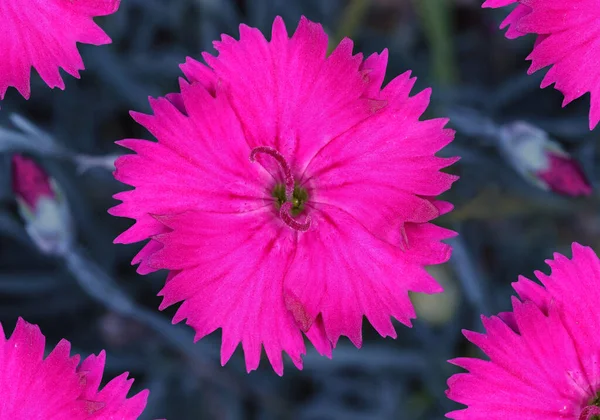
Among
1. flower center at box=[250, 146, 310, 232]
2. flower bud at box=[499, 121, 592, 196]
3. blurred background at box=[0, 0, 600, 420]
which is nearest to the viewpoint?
flower center at box=[250, 146, 310, 232]

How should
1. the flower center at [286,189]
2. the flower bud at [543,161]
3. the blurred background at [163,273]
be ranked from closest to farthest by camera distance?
the flower center at [286,189], the flower bud at [543,161], the blurred background at [163,273]

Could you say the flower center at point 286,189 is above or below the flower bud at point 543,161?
below

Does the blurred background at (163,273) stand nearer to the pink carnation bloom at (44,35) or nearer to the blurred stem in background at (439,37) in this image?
the blurred stem in background at (439,37)

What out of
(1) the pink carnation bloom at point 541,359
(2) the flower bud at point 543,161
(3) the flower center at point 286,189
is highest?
(2) the flower bud at point 543,161

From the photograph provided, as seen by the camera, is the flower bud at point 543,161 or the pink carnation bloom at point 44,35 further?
the flower bud at point 543,161

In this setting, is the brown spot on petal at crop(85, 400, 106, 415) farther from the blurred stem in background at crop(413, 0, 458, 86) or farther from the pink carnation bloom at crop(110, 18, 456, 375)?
the blurred stem in background at crop(413, 0, 458, 86)

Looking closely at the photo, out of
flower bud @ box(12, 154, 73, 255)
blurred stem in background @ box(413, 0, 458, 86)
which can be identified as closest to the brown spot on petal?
flower bud @ box(12, 154, 73, 255)

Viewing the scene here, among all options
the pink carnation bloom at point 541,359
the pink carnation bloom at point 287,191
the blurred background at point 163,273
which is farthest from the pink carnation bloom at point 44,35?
the pink carnation bloom at point 541,359

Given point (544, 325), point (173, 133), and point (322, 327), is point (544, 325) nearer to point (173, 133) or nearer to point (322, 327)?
point (322, 327)
